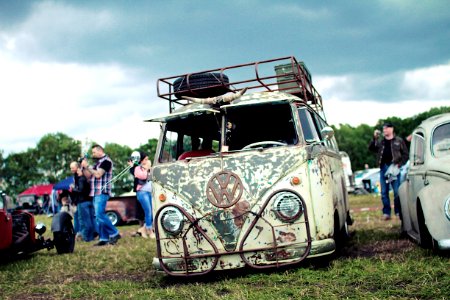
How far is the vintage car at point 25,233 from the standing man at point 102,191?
80 centimetres

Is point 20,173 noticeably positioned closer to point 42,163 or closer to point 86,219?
point 42,163

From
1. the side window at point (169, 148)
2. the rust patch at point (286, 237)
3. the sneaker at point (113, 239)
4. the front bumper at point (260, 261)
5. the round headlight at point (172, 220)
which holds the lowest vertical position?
the sneaker at point (113, 239)

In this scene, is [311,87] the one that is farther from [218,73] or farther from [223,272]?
[223,272]

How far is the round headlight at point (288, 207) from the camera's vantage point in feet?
17.4

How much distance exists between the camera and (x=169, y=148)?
649 cm

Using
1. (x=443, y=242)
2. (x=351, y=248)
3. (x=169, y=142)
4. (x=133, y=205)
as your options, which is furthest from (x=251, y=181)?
(x=133, y=205)

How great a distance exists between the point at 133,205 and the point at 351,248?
12.0m

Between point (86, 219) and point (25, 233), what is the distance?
10.1 ft

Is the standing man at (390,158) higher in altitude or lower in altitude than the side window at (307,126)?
lower

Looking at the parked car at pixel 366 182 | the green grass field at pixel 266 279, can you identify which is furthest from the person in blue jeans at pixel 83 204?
the parked car at pixel 366 182

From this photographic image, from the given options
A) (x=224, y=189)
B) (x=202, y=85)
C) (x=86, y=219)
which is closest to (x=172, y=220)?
(x=224, y=189)

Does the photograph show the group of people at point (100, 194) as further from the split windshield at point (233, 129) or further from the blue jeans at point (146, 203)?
the split windshield at point (233, 129)

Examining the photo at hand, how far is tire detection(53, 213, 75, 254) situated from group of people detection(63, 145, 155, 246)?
0.82 meters

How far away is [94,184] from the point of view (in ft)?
34.0
